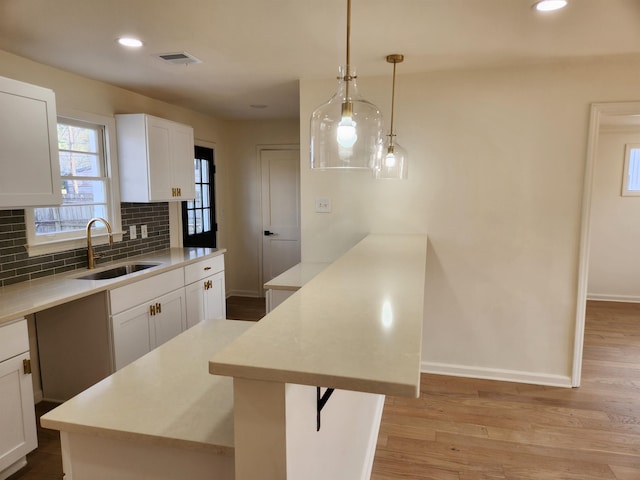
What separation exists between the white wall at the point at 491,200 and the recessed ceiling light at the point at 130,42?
1268mm

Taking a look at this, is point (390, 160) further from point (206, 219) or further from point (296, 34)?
point (206, 219)

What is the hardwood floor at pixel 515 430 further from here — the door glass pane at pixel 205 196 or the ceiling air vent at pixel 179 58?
the door glass pane at pixel 205 196

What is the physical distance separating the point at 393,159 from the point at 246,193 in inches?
116

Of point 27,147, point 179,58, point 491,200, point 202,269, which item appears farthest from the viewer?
point 202,269

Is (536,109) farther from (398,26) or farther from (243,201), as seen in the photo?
(243,201)

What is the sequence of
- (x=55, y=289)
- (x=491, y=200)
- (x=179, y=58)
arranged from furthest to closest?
(x=491, y=200) → (x=179, y=58) → (x=55, y=289)

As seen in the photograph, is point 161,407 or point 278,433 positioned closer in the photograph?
point 278,433

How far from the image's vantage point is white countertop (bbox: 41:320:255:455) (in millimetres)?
1054

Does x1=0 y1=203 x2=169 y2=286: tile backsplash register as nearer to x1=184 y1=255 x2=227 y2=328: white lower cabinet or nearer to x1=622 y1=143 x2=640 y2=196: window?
x1=184 y1=255 x2=227 y2=328: white lower cabinet

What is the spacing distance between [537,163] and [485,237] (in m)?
0.63

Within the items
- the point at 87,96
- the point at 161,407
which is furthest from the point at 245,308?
the point at 161,407

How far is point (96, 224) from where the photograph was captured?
329cm

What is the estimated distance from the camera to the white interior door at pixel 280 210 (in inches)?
205

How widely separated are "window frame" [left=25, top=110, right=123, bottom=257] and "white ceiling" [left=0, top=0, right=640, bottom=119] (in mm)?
327
